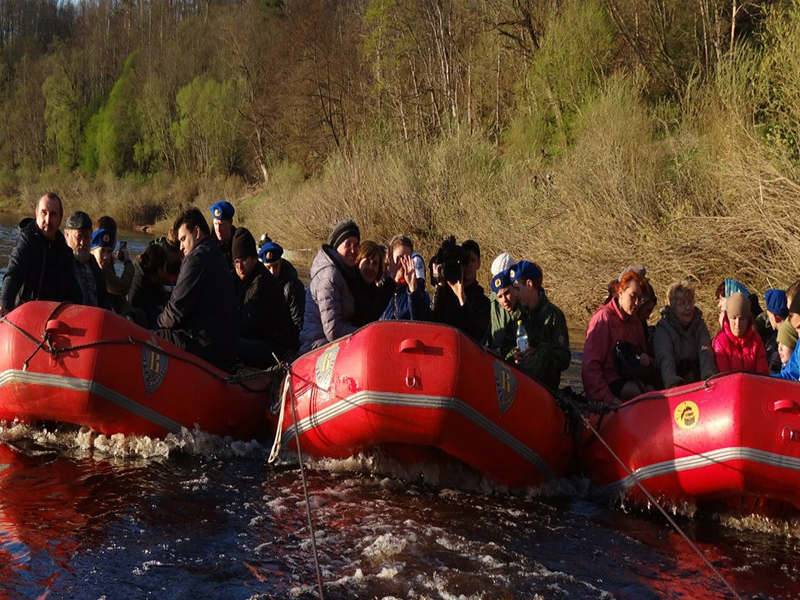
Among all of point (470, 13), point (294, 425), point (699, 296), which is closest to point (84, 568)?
point (294, 425)

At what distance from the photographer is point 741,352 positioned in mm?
6516

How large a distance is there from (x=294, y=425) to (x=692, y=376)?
279 centimetres

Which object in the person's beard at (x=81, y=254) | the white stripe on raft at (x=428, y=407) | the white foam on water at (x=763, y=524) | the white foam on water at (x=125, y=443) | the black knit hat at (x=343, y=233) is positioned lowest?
the white foam on water at (x=763, y=524)

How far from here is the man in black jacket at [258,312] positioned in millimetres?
7484

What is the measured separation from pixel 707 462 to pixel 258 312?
12.5 ft

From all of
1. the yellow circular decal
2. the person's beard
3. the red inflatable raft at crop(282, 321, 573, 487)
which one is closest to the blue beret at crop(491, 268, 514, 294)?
the red inflatable raft at crop(282, 321, 573, 487)

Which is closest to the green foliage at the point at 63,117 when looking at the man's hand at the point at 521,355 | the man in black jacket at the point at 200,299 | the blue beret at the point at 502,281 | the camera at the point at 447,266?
the man in black jacket at the point at 200,299

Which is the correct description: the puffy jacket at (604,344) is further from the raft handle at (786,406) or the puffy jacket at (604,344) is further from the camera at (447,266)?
the raft handle at (786,406)

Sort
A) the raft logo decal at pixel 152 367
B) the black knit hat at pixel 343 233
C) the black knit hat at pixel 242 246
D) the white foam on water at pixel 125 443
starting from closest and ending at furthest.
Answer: the raft logo decal at pixel 152 367 → the white foam on water at pixel 125 443 → the black knit hat at pixel 343 233 → the black knit hat at pixel 242 246

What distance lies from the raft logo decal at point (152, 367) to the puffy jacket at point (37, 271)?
41.0 inches

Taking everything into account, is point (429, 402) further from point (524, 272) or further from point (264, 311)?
point (264, 311)

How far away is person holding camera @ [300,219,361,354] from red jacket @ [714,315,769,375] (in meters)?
2.57

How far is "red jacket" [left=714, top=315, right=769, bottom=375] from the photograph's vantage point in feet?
21.3

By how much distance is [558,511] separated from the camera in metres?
5.84
